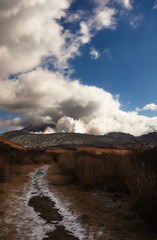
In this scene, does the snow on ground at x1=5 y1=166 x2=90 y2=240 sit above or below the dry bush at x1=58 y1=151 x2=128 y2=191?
below

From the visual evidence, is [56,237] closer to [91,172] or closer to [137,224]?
[137,224]

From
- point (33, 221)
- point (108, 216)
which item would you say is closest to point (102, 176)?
point (108, 216)

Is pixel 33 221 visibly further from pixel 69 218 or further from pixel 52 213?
pixel 69 218

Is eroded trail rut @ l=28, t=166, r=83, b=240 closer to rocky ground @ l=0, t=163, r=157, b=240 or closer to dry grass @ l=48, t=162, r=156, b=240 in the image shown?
rocky ground @ l=0, t=163, r=157, b=240

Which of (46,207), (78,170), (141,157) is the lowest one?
(46,207)

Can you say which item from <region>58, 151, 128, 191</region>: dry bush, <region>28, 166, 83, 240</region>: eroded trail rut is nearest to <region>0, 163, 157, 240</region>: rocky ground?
<region>28, 166, 83, 240</region>: eroded trail rut

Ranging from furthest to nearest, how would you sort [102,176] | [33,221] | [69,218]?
1. [102,176]
2. [69,218]
3. [33,221]

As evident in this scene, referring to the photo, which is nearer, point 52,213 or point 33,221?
point 33,221

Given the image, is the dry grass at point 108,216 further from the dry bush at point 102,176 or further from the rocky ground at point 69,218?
the dry bush at point 102,176

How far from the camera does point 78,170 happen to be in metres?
10.8

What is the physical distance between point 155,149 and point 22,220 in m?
7.13

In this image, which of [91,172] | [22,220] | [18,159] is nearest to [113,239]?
[22,220]

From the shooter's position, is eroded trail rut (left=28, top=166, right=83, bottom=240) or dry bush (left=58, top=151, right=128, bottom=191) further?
dry bush (left=58, top=151, right=128, bottom=191)

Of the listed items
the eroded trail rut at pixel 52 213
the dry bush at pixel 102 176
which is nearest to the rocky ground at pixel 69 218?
the eroded trail rut at pixel 52 213
